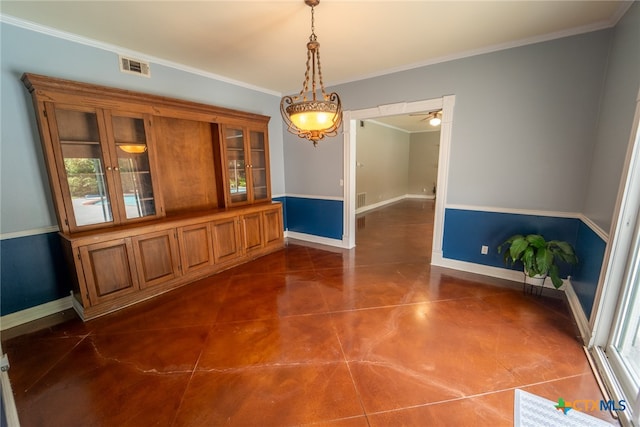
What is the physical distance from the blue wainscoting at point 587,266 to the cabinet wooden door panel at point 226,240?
12.6 feet

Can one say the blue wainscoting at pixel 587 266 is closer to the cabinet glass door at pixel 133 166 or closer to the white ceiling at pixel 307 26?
the white ceiling at pixel 307 26

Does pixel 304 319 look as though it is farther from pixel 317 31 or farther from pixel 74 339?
pixel 317 31

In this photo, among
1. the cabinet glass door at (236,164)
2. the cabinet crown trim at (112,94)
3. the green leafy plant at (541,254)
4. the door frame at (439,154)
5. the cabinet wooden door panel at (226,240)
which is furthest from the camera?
the cabinet glass door at (236,164)

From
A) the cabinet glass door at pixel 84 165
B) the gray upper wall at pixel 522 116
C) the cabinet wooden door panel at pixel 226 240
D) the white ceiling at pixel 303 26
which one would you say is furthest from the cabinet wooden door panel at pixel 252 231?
the gray upper wall at pixel 522 116

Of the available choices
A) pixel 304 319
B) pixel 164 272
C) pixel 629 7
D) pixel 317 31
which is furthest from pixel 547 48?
pixel 164 272

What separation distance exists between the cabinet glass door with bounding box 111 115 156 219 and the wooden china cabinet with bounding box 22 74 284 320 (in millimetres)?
10

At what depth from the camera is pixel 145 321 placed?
8.16 feet

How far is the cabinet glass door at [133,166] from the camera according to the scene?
283 centimetres

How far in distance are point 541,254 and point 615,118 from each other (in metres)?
1.31

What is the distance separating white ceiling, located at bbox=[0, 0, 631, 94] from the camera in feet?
7.04

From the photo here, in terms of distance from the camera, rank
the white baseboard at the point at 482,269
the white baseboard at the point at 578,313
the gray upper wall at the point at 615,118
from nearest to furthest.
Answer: the gray upper wall at the point at 615,118
the white baseboard at the point at 578,313
the white baseboard at the point at 482,269

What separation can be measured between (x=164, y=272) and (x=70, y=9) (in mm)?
2558

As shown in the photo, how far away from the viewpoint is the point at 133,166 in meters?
2.95

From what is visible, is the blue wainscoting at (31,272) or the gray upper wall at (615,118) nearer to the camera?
the gray upper wall at (615,118)
